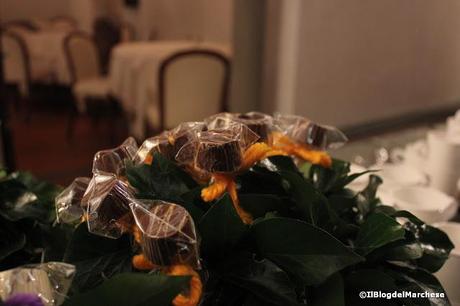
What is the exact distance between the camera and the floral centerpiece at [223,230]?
0.41m

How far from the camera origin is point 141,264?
17.0 inches

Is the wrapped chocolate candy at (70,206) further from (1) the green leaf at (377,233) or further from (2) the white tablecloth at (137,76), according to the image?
(2) the white tablecloth at (137,76)

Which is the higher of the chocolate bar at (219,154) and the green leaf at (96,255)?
the chocolate bar at (219,154)

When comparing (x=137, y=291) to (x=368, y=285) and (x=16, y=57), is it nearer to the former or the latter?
(x=368, y=285)

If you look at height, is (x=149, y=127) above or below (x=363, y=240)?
below

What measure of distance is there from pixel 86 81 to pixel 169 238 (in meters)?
3.84

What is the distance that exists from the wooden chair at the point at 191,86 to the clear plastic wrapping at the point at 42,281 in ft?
8.23

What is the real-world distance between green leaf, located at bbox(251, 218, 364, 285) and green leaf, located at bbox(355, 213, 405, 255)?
0.09 m

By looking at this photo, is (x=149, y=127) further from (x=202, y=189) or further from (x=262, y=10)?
(x=202, y=189)

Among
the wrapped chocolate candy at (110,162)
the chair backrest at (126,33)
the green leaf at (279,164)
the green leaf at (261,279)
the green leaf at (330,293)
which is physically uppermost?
the wrapped chocolate candy at (110,162)

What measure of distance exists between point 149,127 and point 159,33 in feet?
8.56

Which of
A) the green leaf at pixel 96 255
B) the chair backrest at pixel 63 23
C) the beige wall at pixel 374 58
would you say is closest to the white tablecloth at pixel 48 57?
the chair backrest at pixel 63 23

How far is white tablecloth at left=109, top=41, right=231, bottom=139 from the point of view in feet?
10.6

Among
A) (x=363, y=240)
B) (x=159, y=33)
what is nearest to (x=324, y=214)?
(x=363, y=240)
